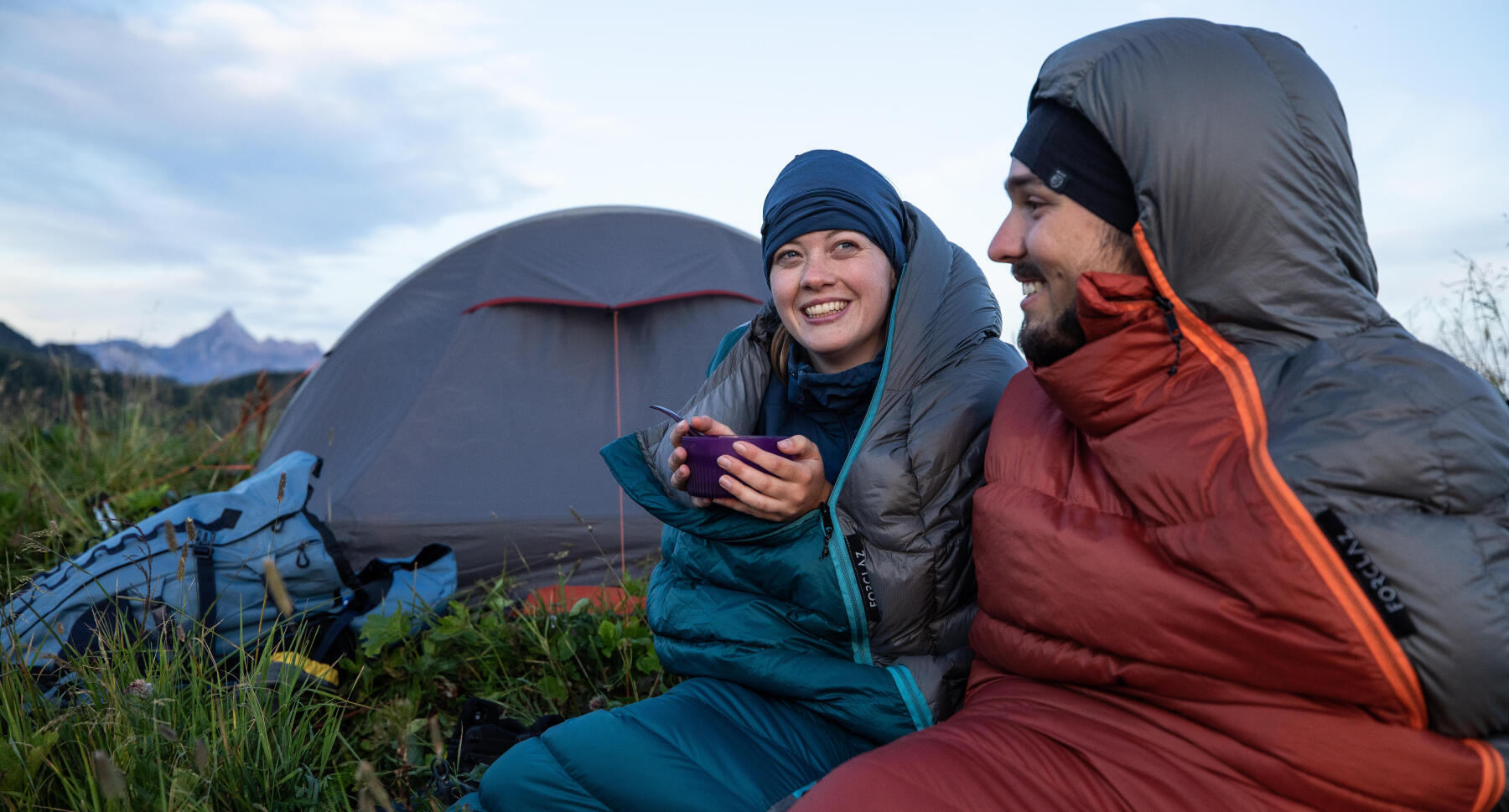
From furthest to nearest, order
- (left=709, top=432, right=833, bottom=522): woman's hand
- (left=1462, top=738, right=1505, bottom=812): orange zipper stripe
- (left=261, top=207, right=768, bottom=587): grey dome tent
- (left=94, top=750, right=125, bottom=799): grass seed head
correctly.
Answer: (left=261, top=207, right=768, bottom=587): grey dome tent → (left=709, top=432, right=833, bottom=522): woman's hand → (left=94, top=750, right=125, bottom=799): grass seed head → (left=1462, top=738, right=1505, bottom=812): orange zipper stripe

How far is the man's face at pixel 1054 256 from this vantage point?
5.18 feet

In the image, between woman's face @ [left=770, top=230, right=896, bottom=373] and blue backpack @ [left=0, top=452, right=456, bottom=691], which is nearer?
woman's face @ [left=770, top=230, right=896, bottom=373]

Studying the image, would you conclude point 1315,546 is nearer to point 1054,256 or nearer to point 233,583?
point 1054,256

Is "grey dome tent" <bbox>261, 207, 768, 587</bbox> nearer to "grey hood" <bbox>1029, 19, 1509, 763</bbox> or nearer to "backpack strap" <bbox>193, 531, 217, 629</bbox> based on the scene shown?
"backpack strap" <bbox>193, 531, 217, 629</bbox>

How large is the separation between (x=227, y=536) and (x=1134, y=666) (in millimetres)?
2997

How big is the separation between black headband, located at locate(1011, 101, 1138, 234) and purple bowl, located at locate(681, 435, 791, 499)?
0.72 metres

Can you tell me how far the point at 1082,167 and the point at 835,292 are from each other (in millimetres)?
749

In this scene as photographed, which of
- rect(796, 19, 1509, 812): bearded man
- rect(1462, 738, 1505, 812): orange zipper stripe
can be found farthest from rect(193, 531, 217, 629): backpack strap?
rect(1462, 738, 1505, 812): orange zipper stripe

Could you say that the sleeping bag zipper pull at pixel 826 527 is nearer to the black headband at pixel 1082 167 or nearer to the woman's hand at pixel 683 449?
the woman's hand at pixel 683 449

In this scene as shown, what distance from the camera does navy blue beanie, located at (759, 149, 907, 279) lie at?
221 cm

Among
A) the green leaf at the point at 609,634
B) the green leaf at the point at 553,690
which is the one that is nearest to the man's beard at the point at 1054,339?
the green leaf at the point at 609,634

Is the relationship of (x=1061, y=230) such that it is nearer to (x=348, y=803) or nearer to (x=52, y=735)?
(x=348, y=803)

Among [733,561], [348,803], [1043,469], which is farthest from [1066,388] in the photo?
[348,803]

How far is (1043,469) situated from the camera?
1.57 metres
